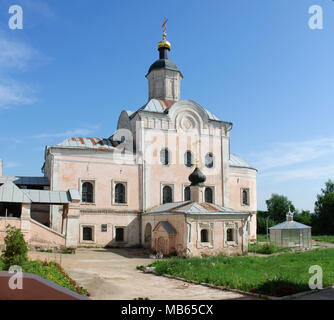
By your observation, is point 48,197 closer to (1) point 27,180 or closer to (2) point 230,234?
(1) point 27,180

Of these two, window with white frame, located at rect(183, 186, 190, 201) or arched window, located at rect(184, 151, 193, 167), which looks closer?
window with white frame, located at rect(183, 186, 190, 201)

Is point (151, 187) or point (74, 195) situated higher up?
point (151, 187)

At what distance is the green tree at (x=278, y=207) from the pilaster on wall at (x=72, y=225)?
39.1 meters

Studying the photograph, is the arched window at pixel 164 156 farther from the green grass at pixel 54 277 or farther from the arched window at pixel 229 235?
the green grass at pixel 54 277

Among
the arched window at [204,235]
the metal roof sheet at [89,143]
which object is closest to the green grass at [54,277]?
the arched window at [204,235]

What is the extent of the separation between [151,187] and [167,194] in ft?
4.46

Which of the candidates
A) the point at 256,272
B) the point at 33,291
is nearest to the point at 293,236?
the point at 256,272

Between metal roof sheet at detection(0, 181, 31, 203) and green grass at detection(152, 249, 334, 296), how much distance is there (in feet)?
26.1

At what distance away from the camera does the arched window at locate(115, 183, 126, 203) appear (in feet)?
81.5

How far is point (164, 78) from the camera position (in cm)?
2923

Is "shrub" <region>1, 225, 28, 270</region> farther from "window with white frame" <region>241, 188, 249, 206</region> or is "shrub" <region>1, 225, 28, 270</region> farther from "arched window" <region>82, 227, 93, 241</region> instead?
"window with white frame" <region>241, 188, 249, 206</region>

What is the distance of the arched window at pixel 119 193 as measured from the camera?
81.5 ft

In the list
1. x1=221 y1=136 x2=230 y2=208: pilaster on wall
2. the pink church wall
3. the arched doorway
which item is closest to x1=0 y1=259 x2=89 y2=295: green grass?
the arched doorway
